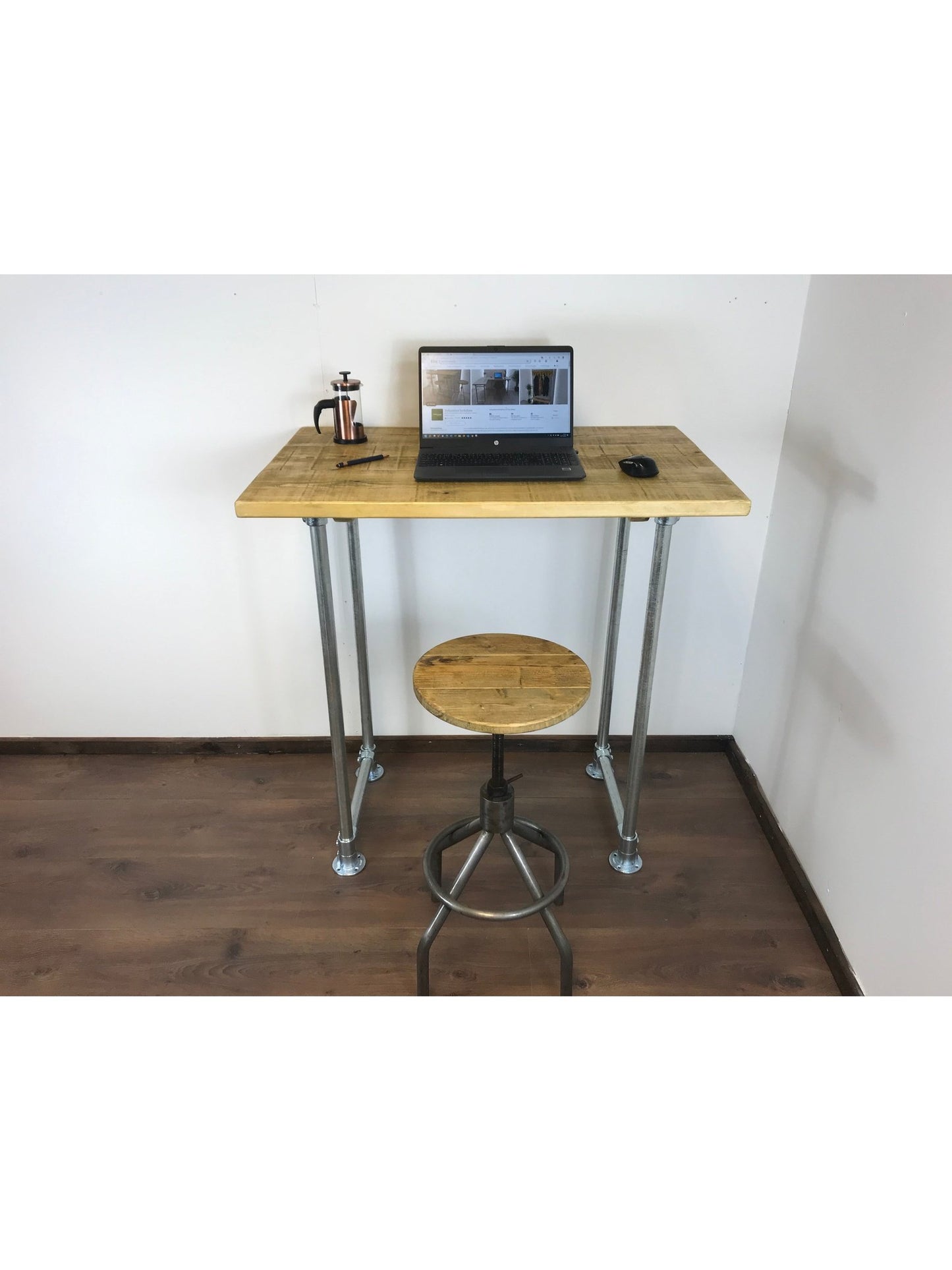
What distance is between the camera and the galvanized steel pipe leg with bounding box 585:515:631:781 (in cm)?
225

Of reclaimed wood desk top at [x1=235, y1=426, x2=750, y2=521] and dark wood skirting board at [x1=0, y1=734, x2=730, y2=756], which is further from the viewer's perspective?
dark wood skirting board at [x1=0, y1=734, x2=730, y2=756]

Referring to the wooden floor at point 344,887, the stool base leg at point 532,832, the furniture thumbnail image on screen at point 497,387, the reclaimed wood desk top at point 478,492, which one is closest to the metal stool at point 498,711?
the stool base leg at point 532,832

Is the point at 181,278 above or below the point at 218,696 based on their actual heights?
above

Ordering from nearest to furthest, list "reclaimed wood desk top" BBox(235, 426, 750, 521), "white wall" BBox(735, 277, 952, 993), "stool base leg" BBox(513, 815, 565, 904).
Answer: "white wall" BBox(735, 277, 952, 993)
"reclaimed wood desk top" BBox(235, 426, 750, 521)
"stool base leg" BBox(513, 815, 565, 904)

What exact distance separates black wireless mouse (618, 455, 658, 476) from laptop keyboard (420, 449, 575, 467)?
Result: 0.48 feet

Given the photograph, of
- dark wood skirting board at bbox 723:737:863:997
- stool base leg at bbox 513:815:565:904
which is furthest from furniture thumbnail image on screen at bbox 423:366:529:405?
dark wood skirting board at bbox 723:737:863:997

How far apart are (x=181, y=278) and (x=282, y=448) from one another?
0.51m

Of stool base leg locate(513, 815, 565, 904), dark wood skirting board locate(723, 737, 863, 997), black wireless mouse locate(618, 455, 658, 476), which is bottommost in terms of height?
dark wood skirting board locate(723, 737, 863, 997)

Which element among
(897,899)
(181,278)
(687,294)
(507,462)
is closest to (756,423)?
(687,294)

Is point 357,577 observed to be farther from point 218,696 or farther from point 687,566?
point 687,566

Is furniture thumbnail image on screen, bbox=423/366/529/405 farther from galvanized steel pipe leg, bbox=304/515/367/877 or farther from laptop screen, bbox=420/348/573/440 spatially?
galvanized steel pipe leg, bbox=304/515/367/877

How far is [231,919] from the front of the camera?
79.4 inches

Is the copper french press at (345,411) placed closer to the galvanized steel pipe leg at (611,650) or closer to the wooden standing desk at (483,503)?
the wooden standing desk at (483,503)

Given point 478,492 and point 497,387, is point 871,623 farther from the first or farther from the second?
point 497,387
